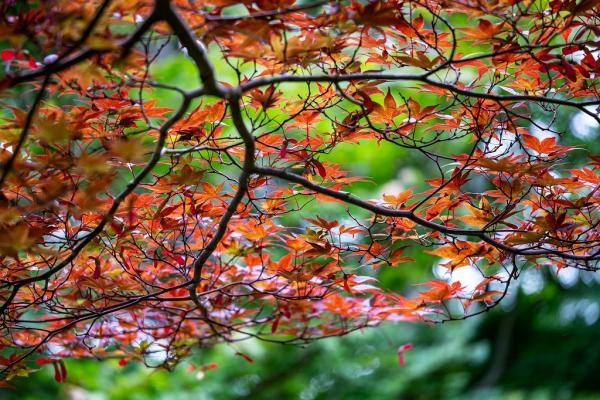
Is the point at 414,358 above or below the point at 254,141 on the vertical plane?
above

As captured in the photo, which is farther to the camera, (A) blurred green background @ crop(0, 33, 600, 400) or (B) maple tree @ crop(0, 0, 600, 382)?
(A) blurred green background @ crop(0, 33, 600, 400)

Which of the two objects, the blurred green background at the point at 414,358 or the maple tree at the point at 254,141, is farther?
the blurred green background at the point at 414,358

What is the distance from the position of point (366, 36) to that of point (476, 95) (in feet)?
0.69

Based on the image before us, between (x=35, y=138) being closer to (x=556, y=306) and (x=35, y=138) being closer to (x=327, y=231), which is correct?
(x=327, y=231)

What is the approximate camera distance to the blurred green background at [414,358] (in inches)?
158

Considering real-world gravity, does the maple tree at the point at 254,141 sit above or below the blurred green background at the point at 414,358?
below

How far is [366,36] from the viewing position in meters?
1.02

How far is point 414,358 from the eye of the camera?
4.37 m

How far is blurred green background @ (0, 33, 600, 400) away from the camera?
4023 mm

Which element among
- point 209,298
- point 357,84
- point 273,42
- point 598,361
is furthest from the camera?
point 598,361

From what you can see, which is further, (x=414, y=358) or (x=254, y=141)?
(x=414, y=358)

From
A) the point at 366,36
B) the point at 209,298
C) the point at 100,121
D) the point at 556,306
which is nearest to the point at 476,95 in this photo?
the point at 366,36

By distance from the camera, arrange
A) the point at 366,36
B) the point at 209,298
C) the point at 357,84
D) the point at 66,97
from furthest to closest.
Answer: the point at 66,97
the point at 209,298
the point at 357,84
the point at 366,36

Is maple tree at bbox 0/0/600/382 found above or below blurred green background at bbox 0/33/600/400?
below
